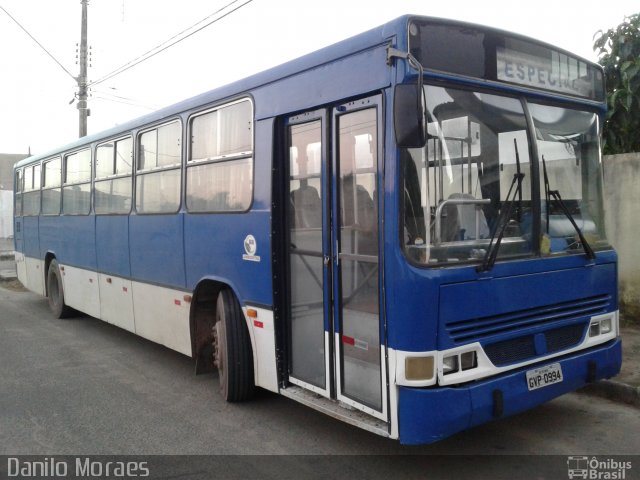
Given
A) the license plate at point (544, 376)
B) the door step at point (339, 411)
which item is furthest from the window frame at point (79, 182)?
the license plate at point (544, 376)

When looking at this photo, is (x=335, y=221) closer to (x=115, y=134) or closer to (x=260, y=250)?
(x=260, y=250)

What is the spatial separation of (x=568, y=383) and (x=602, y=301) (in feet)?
2.41

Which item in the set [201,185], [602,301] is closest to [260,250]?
[201,185]

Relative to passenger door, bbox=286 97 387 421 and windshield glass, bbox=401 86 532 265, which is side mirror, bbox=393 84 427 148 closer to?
windshield glass, bbox=401 86 532 265

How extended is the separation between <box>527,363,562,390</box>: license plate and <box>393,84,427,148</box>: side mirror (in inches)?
69.6

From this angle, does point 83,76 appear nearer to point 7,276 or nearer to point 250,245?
point 7,276

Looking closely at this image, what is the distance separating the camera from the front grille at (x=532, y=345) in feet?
13.1

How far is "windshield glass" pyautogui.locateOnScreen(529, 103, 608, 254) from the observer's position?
4312 mm

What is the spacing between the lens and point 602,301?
4.63 m

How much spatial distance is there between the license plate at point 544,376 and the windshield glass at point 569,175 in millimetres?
806

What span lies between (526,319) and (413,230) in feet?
3.53

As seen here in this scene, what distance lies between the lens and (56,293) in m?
10.8

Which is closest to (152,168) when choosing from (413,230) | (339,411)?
(339,411)

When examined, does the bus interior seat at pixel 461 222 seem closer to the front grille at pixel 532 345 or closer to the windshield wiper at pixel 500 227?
the windshield wiper at pixel 500 227
